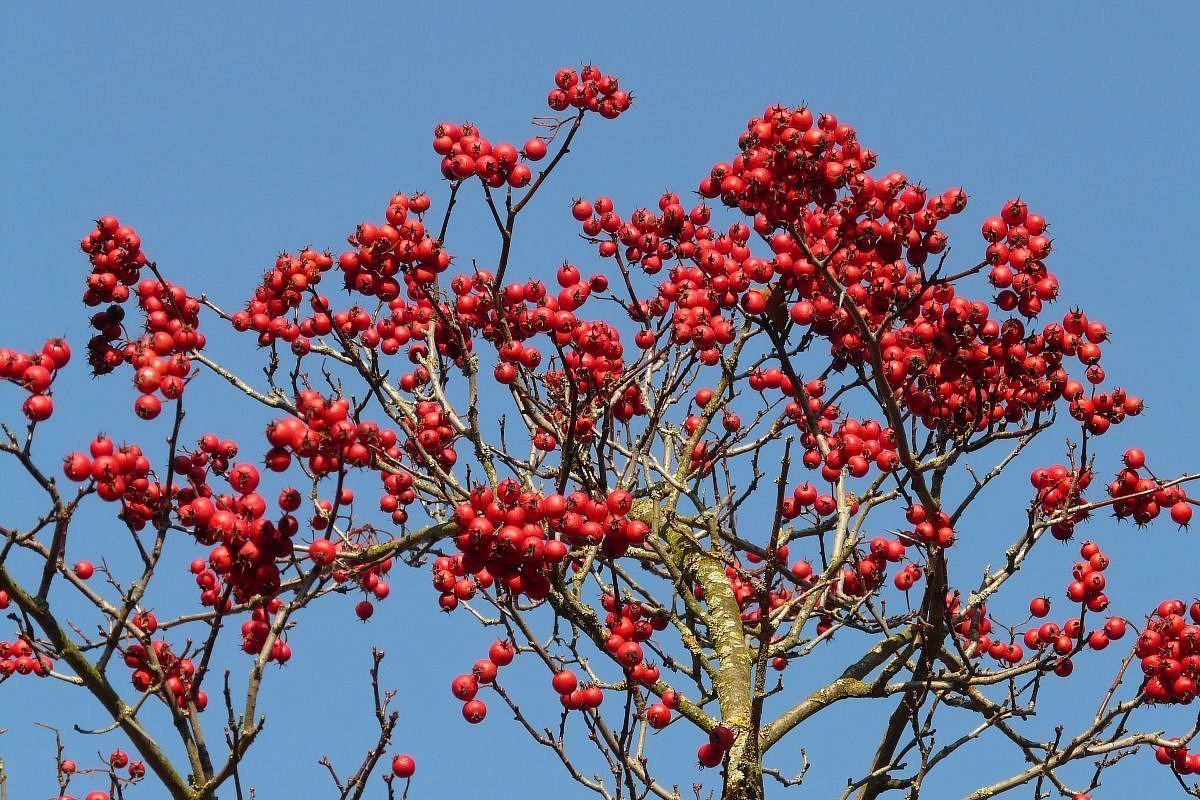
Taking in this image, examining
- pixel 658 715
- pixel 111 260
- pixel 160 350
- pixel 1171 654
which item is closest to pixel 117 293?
pixel 111 260

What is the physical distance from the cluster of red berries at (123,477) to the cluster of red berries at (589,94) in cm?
Result: 374

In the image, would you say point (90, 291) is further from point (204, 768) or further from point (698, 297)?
point (698, 297)

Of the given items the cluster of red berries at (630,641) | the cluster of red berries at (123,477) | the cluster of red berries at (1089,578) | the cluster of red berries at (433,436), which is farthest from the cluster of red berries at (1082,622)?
the cluster of red berries at (123,477)

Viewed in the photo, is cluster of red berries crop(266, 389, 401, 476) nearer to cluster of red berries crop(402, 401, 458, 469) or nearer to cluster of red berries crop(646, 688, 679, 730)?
cluster of red berries crop(402, 401, 458, 469)

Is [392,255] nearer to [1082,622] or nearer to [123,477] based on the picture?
[123,477]

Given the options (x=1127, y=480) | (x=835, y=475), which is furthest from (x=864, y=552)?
(x=1127, y=480)

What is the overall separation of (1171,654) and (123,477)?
5909 mm

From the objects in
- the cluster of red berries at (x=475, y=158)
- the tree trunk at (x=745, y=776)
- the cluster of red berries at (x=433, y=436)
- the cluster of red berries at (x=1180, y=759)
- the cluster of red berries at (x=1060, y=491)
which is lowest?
the cluster of red berries at (x=1180, y=759)

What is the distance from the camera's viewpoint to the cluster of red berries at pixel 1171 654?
782 centimetres

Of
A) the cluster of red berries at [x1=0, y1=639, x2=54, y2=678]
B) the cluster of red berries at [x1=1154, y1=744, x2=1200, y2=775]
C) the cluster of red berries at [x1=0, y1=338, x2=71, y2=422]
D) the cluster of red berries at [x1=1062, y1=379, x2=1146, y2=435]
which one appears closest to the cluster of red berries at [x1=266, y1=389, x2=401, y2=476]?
the cluster of red berries at [x1=0, y1=338, x2=71, y2=422]

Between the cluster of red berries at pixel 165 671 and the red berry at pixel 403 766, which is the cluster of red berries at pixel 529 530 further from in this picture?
the red berry at pixel 403 766

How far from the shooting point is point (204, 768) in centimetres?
618

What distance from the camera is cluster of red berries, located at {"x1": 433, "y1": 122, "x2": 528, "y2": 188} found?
26.5ft

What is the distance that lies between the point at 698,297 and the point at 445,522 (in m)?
2.15
